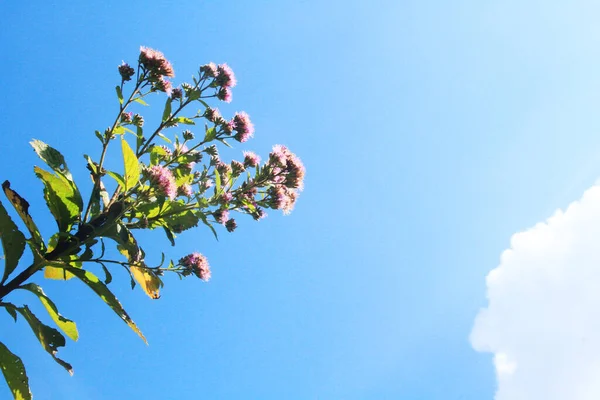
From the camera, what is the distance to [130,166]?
143 inches

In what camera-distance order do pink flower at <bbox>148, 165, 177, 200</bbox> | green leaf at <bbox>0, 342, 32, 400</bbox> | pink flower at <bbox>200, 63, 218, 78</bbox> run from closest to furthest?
green leaf at <bbox>0, 342, 32, 400</bbox>
pink flower at <bbox>148, 165, 177, 200</bbox>
pink flower at <bbox>200, 63, 218, 78</bbox>

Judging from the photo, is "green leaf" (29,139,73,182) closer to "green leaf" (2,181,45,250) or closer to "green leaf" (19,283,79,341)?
"green leaf" (2,181,45,250)

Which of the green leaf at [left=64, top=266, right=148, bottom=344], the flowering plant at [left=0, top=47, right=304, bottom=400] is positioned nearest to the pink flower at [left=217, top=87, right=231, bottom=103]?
Result: the flowering plant at [left=0, top=47, right=304, bottom=400]

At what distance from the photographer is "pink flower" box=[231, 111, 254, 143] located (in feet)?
17.1

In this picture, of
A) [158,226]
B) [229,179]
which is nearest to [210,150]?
[229,179]

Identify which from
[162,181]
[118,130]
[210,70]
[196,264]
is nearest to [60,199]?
[162,181]

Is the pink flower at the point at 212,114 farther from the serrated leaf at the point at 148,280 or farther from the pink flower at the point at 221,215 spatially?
the serrated leaf at the point at 148,280

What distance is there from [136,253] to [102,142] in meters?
1.26

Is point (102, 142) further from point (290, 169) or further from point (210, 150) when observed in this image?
point (290, 169)

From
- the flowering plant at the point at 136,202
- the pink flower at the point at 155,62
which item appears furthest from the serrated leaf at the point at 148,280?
the pink flower at the point at 155,62

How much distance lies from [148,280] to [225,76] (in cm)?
259

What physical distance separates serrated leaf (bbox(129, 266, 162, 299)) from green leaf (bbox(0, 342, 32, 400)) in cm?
109

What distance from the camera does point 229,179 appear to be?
15.4 feet

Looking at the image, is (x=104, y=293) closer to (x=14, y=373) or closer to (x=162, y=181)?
(x=14, y=373)
